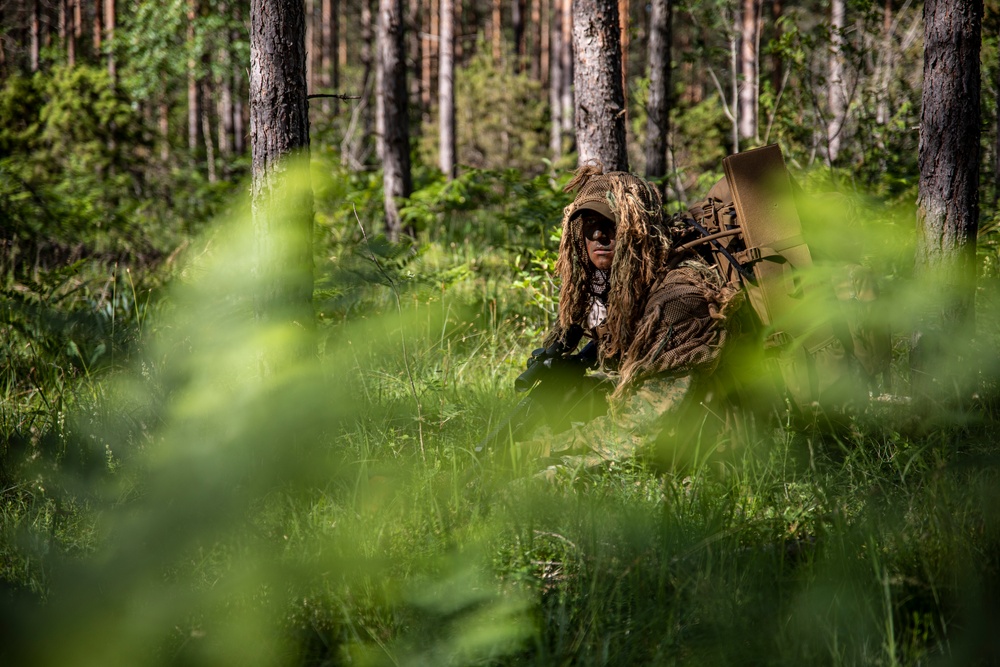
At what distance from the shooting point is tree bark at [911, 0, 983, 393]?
3.45 m

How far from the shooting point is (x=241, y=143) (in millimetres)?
21094

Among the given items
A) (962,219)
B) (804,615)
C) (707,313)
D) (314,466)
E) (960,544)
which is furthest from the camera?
(962,219)

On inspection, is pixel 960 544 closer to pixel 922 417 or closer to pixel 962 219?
pixel 922 417

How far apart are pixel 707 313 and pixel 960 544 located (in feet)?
3.46

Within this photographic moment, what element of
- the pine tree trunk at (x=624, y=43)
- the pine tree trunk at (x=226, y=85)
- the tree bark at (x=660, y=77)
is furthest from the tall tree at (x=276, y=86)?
the pine tree trunk at (x=226, y=85)

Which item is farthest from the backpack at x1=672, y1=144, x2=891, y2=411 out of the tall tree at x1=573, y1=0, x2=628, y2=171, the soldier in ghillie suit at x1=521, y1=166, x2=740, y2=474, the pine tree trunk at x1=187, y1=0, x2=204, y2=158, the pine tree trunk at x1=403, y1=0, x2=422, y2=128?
the pine tree trunk at x1=403, y1=0, x2=422, y2=128

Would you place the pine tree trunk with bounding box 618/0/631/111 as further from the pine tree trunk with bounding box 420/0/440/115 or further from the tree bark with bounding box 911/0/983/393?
the pine tree trunk with bounding box 420/0/440/115

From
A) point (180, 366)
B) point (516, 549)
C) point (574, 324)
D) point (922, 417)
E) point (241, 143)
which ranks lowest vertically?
point (516, 549)

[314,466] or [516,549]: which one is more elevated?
[314,466]

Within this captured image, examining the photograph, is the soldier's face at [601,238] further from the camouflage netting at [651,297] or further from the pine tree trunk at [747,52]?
the pine tree trunk at [747,52]

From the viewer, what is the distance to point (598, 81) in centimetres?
497

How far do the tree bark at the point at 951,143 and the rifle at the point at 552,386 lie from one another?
157 centimetres

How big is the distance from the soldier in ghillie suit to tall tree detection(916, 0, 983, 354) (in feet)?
4.41

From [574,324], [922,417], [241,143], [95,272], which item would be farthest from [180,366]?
[241,143]
